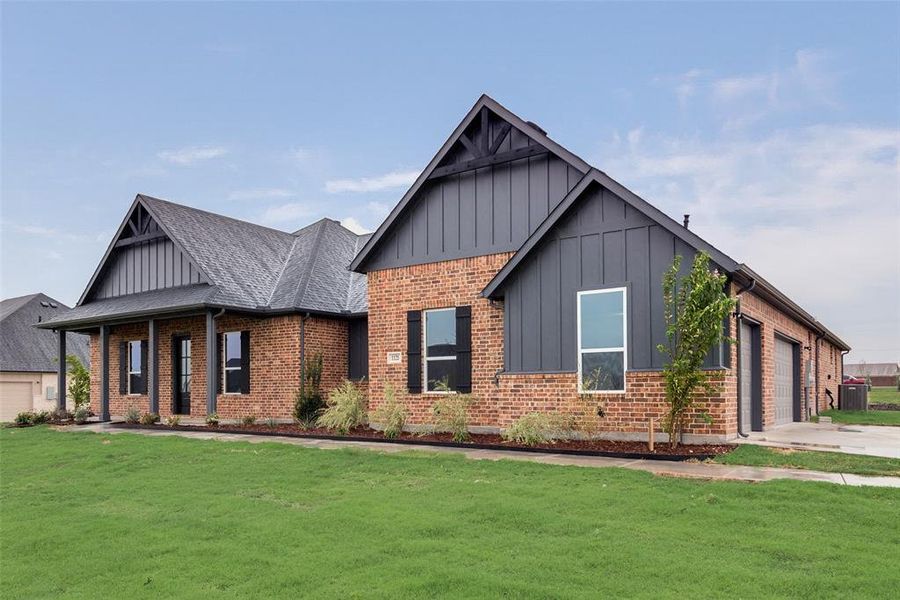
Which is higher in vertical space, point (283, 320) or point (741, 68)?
point (741, 68)

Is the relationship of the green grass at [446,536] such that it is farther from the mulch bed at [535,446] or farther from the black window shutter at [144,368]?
the black window shutter at [144,368]

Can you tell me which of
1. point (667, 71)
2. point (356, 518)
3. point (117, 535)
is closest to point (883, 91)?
point (667, 71)

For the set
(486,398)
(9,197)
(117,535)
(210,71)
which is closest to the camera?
(117,535)

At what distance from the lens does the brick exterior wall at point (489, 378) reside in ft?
38.7

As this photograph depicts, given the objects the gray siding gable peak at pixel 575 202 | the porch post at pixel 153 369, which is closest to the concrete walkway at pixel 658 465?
the gray siding gable peak at pixel 575 202

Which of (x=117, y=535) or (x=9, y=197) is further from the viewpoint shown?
(x=9, y=197)

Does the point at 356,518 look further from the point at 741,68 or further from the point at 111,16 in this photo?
the point at 111,16

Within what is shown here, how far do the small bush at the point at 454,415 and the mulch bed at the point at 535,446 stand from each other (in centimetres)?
16

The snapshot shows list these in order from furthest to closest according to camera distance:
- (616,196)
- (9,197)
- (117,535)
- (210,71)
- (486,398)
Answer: (210,71)
(9,197)
(486,398)
(616,196)
(117,535)

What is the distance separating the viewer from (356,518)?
6.85 m

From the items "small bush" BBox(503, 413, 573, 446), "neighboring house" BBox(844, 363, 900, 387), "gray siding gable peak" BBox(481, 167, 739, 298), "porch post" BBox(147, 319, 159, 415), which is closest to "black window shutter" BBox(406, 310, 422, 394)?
"gray siding gable peak" BBox(481, 167, 739, 298)

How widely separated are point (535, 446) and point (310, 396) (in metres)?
7.54

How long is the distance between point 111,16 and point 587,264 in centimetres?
1169

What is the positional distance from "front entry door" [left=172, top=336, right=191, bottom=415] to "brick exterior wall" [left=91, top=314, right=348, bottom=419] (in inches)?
5.8
